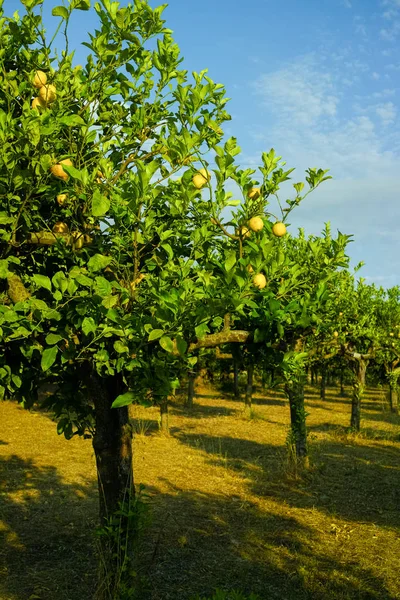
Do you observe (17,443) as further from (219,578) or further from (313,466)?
(219,578)

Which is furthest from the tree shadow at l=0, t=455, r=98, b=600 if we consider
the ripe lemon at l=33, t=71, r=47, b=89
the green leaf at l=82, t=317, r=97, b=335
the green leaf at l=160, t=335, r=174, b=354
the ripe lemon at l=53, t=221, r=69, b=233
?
the ripe lemon at l=33, t=71, r=47, b=89

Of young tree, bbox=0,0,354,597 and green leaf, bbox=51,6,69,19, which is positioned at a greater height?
green leaf, bbox=51,6,69,19

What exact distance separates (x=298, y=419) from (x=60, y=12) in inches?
436

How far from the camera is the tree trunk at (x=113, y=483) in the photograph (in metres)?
5.20

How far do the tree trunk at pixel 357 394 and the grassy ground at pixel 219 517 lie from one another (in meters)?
0.75

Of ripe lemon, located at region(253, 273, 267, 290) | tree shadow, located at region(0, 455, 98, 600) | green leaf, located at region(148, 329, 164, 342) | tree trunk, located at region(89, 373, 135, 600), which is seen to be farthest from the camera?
tree shadow, located at region(0, 455, 98, 600)

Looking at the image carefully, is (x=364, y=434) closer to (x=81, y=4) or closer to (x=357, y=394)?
(x=357, y=394)

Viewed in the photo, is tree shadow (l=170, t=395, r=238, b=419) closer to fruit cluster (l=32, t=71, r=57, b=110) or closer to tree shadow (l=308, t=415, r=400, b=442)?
tree shadow (l=308, t=415, r=400, b=442)

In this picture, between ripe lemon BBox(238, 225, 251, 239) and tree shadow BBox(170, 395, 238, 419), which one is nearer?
ripe lemon BBox(238, 225, 251, 239)

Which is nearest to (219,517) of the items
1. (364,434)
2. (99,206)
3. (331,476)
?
(331,476)

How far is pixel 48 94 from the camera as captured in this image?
4320 mm

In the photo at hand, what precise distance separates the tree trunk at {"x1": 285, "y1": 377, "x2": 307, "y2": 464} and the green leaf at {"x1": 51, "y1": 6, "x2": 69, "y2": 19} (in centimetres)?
1032

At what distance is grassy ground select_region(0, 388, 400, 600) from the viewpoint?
Result: 6.69 meters

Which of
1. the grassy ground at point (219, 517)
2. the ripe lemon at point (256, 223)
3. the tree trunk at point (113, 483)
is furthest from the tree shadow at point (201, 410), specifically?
the ripe lemon at point (256, 223)
